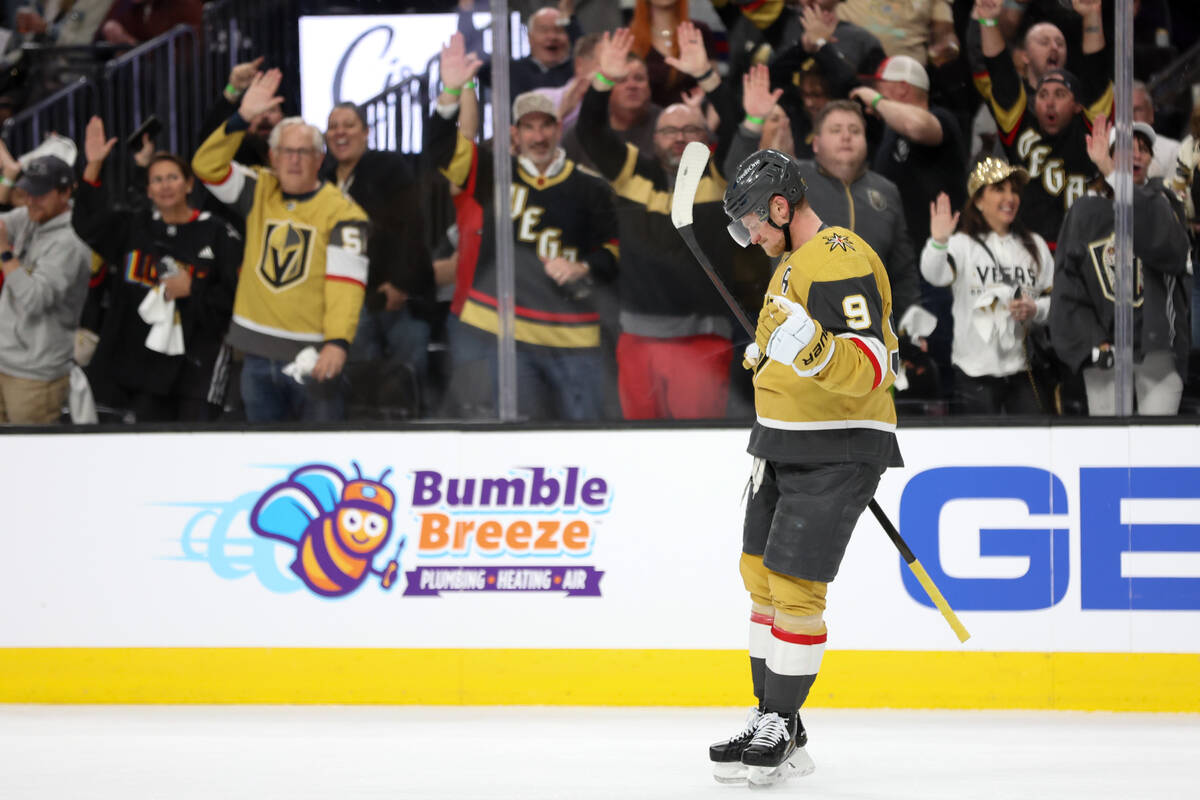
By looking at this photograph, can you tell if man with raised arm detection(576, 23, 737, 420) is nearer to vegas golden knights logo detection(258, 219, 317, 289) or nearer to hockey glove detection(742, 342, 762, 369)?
vegas golden knights logo detection(258, 219, 317, 289)

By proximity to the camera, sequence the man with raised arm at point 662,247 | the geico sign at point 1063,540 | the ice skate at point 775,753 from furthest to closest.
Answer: the man with raised arm at point 662,247 → the geico sign at point 1063,540 → the ice skate at point 775,753

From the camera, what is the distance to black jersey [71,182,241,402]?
437cm

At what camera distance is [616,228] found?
13.8 feet

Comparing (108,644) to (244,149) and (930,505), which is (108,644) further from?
(930,505)

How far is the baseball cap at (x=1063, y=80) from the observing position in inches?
159

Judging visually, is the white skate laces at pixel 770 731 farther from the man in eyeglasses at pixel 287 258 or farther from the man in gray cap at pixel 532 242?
the man in eyeglasses at pixel 287 258

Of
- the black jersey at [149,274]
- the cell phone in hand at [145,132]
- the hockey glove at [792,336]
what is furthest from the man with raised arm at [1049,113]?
the cell phone in hand at [145,132]

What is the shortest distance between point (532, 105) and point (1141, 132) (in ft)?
6.06

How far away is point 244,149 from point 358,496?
4.12 ft

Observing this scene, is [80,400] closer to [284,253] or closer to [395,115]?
[284,253]

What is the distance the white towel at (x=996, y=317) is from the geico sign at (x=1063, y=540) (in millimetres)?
504

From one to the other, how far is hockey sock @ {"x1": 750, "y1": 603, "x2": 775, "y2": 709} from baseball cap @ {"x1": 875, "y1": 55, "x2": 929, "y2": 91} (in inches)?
75.4

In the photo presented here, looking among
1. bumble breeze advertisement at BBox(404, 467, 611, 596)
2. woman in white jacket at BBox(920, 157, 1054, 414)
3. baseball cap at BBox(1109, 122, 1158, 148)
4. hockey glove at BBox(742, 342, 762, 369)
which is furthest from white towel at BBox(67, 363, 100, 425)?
baseball cap at BBox(1109, 122, 1158, 148)

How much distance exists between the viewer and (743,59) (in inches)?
167
